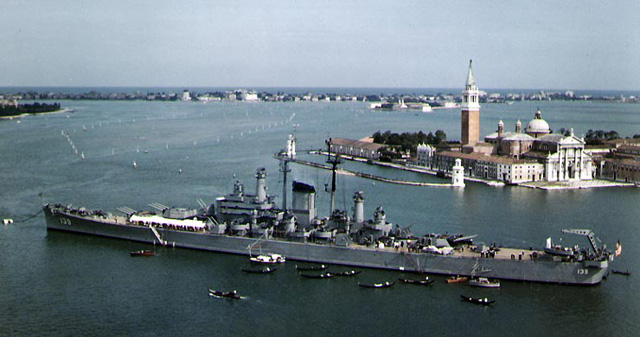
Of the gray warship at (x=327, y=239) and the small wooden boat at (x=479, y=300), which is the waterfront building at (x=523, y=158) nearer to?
the gray warship at (x=327, y=239)

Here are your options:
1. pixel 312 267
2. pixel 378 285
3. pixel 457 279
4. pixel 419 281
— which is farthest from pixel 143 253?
pixel 457 279

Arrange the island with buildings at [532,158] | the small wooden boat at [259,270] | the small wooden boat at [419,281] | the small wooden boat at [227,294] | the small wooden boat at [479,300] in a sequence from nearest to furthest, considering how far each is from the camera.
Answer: the small wooden boat at [479,300] → the small wooden boat at [227,294] → the small wooden boat at [419,281] → the small wooden boat at [259,270] → the island with buildings at [532,158]

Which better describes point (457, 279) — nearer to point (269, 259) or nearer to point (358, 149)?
point (269, 259)

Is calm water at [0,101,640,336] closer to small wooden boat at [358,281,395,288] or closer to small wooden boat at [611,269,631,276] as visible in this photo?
small wooden boat at [358,281,395,288]

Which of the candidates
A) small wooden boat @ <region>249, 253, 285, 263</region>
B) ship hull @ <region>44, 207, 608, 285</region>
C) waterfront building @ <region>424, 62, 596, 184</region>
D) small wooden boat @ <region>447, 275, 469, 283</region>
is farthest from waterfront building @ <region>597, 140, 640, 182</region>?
small wooden boat @ <region>249, 253, 285, 263</region>

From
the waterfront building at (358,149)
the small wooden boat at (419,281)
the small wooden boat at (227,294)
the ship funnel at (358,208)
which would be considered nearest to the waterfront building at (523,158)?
the waterfront building at (358,149)

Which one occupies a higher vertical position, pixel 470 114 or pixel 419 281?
pixel 470 114
